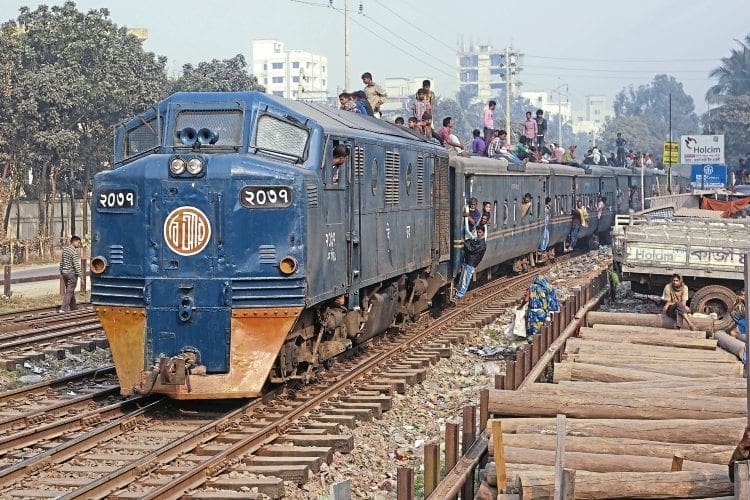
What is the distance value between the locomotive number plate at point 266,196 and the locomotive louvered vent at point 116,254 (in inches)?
52.3

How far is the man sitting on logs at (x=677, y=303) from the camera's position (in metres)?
16.1

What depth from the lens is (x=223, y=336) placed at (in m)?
10.7

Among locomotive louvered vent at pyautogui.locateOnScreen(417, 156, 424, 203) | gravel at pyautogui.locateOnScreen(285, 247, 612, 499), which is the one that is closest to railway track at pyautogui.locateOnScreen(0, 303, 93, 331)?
locomotive louvered vent at pyautogui.locateOnScreen(417, 156, 424, 203)

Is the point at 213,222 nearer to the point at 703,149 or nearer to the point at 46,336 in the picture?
the point at 46,336

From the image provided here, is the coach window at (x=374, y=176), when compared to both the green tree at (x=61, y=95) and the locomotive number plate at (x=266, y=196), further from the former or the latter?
the green tree at (x=61, y=95)

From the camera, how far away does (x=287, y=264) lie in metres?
10.8

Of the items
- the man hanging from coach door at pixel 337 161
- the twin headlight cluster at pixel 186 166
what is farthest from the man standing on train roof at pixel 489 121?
the twin headlight cluster at pixel 186 166

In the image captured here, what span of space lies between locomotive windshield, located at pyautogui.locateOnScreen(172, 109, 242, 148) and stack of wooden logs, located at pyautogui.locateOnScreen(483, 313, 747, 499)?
3730 mm

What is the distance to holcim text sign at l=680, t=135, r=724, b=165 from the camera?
51969mm

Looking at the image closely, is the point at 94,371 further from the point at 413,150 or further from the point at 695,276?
the point at 695,276

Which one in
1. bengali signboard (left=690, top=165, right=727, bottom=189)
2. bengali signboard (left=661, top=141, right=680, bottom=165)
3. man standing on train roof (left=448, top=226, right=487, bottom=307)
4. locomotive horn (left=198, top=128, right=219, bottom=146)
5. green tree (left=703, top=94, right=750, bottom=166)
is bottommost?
man standing on train roof (left=448, top=226, right=487, bottom=307)

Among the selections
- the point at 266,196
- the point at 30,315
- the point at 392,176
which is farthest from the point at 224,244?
the point at 30,315

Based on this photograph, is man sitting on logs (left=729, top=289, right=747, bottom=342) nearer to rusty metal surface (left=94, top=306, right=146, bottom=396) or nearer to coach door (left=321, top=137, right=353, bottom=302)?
coach door (left=321, top=137, right=353, bottom=302)

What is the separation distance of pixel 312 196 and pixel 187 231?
1.29m
